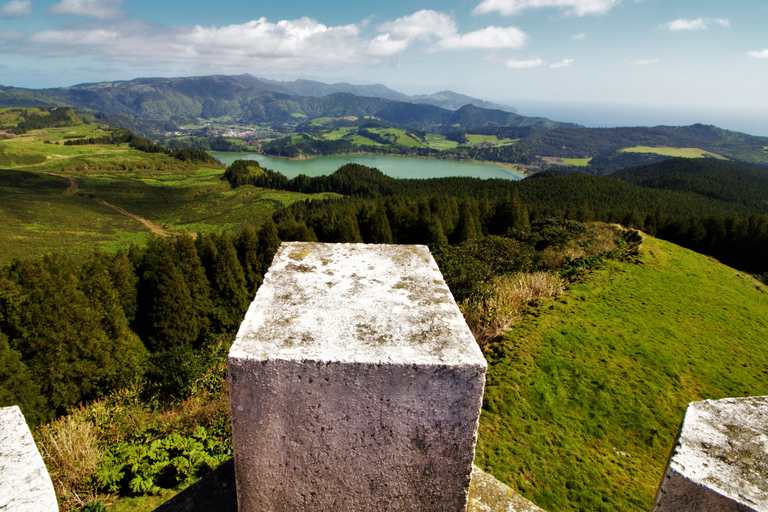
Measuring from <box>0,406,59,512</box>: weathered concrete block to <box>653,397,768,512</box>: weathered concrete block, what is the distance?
3.13m

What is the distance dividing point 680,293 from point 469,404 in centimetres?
1266

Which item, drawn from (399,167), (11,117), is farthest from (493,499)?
(11,117)

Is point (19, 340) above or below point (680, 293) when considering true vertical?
below

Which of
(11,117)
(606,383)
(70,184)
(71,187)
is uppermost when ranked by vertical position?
(11,117)

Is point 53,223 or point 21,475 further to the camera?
point 53,223

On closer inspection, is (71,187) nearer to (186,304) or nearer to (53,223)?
(53,223)

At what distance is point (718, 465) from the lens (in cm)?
195

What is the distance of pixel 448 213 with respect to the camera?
38.2 m

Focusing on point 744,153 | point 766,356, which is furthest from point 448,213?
point 744,153

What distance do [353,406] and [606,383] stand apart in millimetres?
6111

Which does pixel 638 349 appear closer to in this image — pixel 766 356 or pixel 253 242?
pixel 766 356

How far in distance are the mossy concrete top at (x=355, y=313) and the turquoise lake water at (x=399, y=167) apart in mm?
138933

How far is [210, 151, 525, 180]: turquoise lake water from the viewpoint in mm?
147750

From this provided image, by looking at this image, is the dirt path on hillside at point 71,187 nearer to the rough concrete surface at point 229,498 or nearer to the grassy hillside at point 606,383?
the rough concrete surface at point 229,498
